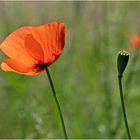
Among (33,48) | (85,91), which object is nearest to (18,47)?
(33,48)

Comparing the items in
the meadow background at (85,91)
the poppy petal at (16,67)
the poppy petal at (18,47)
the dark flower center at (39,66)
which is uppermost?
the poppy petal at (18,47)

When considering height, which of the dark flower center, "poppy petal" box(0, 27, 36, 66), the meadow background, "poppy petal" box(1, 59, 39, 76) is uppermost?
"poppy petal" box(0, 27, 36, 66)

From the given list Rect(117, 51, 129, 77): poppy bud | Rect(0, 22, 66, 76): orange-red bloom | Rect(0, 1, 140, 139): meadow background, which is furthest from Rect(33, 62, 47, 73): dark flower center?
Rect(0, 1, 140, 139): meadow background

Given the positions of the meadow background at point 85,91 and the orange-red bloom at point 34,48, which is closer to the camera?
the orange-red bloom at point 34,48

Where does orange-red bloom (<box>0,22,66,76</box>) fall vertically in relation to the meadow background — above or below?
above

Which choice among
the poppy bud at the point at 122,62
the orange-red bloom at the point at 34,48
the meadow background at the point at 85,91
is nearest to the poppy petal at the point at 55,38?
the orange-red bloom at the point at 34,48

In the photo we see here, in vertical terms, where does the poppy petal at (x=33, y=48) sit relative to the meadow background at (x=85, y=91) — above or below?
above

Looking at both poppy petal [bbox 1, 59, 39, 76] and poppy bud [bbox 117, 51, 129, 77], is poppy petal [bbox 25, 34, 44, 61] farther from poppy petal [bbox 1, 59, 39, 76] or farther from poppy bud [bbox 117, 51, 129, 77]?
poppy bud [bbox 117, 51, 129, 77]

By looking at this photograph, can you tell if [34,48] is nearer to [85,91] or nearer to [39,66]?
[39,66]

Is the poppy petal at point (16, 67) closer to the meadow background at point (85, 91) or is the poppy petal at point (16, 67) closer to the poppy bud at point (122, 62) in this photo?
the poppy bud at point (122, 62)
